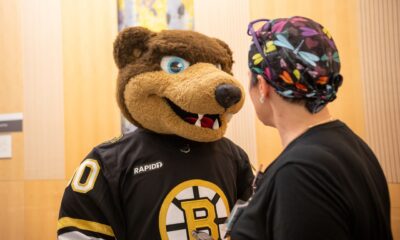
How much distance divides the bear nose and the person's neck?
307mm

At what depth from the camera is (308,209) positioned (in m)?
0.60

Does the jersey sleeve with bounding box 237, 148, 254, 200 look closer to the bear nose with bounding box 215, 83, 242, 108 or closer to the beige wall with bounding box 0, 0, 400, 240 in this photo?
the bear nose with bounding box 215, 83, 242, 108

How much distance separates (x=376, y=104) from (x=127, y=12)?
1.35 m

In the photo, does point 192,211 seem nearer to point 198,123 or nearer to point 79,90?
point 198,123

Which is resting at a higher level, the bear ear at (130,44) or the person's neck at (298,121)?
the bear ear at (130,44)

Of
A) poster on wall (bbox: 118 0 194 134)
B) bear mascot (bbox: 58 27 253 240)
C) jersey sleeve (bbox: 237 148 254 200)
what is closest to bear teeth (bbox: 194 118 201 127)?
bear mascot (bbox: 58 27 253 240)

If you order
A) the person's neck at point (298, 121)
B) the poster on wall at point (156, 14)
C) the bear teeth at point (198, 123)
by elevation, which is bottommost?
the bear teeth at point (198, 123)

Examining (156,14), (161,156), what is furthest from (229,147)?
(156,14)

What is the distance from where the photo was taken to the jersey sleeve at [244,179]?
1269 millimetres

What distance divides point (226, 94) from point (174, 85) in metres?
0.17

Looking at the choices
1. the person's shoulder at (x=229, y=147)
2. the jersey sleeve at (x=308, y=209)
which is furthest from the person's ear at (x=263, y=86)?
the person's shoulder at (x=229, y=147)

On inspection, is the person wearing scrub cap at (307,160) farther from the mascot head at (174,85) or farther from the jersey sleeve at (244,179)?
the jersey sleeve at (244,179)

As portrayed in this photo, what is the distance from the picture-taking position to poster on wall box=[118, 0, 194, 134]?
6.32ft

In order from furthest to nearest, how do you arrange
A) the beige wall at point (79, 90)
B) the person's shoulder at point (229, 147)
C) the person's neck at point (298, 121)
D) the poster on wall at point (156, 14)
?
the poster on wall at point (156, 14)
the beige wall at point (79, 90)
the person's shoulder at point (229, 147)
the person's neck at point (298, 121)
